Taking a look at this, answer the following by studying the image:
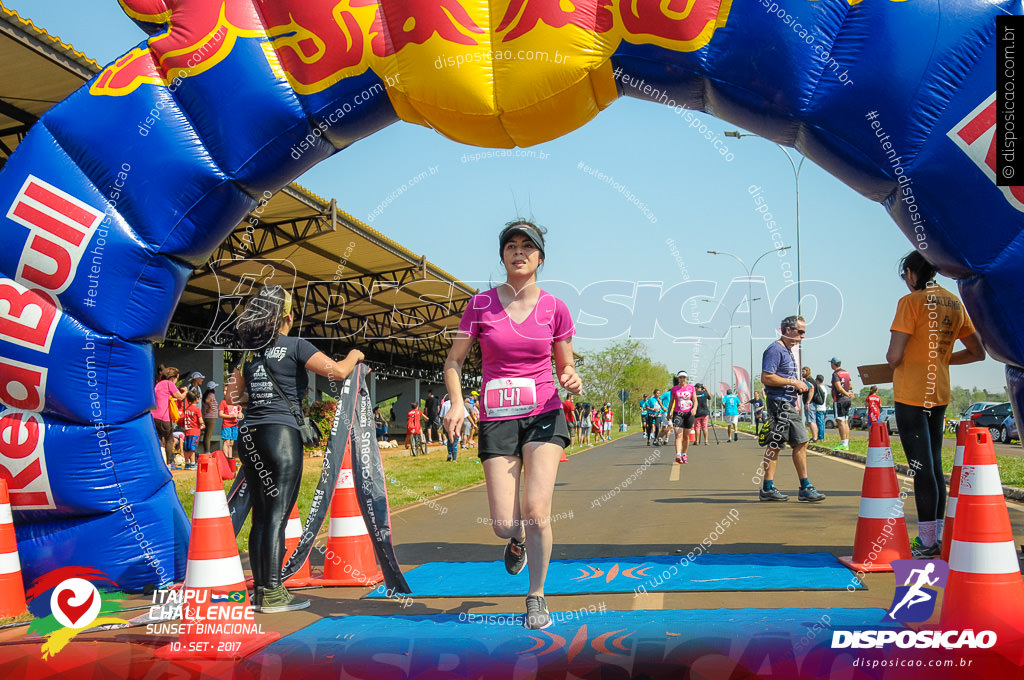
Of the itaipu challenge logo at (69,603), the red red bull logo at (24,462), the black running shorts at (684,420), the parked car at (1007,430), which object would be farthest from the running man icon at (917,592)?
the parked car at (1007,430)

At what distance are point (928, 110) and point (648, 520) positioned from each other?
15.2ft

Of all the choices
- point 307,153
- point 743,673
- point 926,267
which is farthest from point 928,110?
point 307,153

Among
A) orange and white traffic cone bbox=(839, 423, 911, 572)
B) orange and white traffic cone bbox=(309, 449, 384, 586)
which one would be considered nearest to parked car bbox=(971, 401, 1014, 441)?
orange and white traffic cone bbox=(839, 423, 911, 572)

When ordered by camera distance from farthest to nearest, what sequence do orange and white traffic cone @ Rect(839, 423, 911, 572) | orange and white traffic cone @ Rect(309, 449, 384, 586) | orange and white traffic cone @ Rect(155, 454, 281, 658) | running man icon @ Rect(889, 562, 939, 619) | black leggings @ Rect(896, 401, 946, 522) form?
orange and white traffic cone @ Rect(309, 449, 384, 586) → black leggings @ Rect(896, 401, 946, 522) → orange and white traffic cone @ Rect(839, 423, 911, 572) → running man icon @ Rect(889, 562, 939, 619) → orange and white traffic cone @ Rect(155, 454, 281, 658)

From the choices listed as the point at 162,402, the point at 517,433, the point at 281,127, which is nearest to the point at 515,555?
the point at 517,433

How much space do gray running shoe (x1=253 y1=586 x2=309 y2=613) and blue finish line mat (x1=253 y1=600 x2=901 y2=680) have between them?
38 cm

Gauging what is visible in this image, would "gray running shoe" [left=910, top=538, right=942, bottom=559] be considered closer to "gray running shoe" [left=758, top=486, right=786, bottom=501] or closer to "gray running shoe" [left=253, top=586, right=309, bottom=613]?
"gray running shoe" [left=758, top=486, right=786, bottom=501]

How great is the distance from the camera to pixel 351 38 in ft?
17.3

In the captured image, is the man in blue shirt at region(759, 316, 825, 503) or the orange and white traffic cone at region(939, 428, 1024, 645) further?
the man in blue shirt at region(759, 316, 825, 503)

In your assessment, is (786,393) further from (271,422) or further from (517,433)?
(271,422)

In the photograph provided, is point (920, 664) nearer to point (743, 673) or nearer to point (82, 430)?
point (743, 673)

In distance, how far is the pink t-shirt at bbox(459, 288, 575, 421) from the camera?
4309 millimetres

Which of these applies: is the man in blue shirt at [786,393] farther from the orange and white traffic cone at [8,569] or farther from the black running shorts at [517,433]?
the orange and white traffic cone at [8,569]

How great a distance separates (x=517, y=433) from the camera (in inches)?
169
